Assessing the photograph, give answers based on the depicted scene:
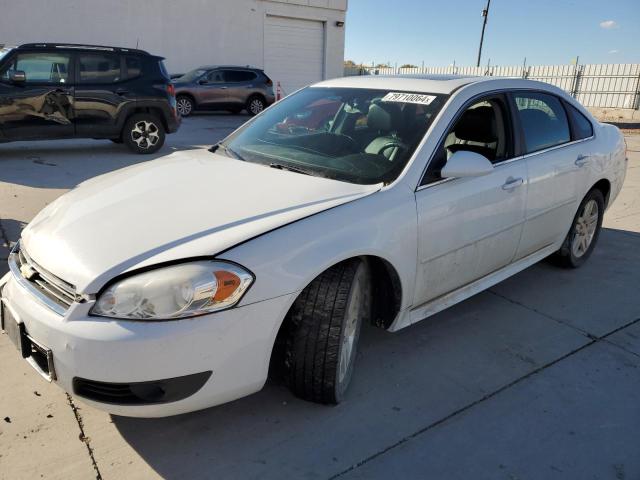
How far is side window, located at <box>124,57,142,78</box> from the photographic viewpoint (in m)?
9.02

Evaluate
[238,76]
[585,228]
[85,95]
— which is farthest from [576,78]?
[585,228]

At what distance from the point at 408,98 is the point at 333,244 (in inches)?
Result: 52.9

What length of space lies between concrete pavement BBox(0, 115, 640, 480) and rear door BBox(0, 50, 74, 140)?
6.23m

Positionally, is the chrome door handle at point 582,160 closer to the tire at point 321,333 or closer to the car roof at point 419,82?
the car roof at point 419,82

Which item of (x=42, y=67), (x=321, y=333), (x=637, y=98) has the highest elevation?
(x=42, y=67)

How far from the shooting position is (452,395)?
9.19 feet

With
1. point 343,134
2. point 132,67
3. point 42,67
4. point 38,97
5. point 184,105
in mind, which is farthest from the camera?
point 184,105

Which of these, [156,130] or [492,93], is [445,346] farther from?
[156,130]

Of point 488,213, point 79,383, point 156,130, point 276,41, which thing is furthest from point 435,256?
point 276,41

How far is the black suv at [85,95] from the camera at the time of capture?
8172 mm

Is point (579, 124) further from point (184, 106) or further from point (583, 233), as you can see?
point (184, 106)

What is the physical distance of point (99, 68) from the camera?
8.80m

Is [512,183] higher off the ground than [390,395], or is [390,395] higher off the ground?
[512,183]

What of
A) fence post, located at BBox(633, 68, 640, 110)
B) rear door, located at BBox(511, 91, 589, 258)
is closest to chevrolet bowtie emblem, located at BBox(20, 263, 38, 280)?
rear door, located at BBox(511, 91, 589, 258)
